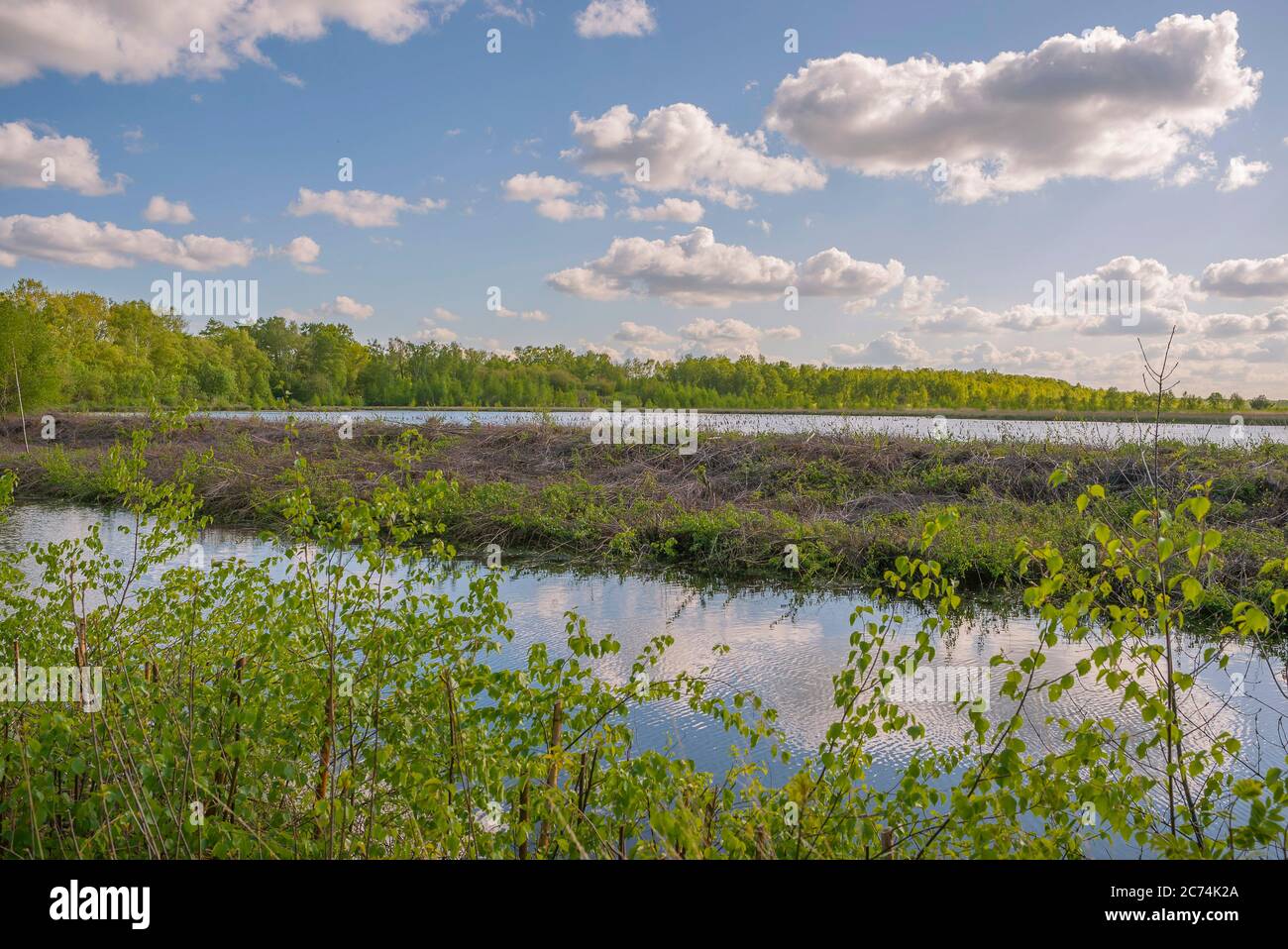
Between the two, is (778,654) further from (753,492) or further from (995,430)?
(995,430)

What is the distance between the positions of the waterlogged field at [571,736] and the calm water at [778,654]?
39mm

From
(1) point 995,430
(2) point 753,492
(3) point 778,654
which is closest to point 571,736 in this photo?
(3) point 778,654

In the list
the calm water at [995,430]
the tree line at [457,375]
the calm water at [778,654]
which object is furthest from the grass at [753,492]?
the tree line at [457,375]

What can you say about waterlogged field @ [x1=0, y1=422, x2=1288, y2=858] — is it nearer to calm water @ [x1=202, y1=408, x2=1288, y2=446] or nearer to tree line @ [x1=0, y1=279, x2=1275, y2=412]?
calm water @ [x1=202, y1=408, x2=1288, y2=446]

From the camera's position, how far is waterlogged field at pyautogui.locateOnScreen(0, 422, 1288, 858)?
224cm

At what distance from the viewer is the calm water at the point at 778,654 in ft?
15.1

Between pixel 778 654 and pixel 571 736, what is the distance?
328cm

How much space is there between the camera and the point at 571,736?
3.33 metres


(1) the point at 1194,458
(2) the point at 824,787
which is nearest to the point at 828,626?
(2) the point at 824,787

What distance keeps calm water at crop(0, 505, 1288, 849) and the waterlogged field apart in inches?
1.5

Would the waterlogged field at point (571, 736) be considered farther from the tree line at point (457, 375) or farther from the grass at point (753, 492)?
the tree line at point (457, 375)

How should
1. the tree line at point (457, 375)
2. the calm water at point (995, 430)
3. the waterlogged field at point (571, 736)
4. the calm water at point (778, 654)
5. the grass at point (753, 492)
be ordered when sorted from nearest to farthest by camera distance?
the waterlogged field at point (571, 736), the calm water at point (778, 654), the grass at point (753, 492), the calm water at point (995, 430), the tree line at point (457, 375)
